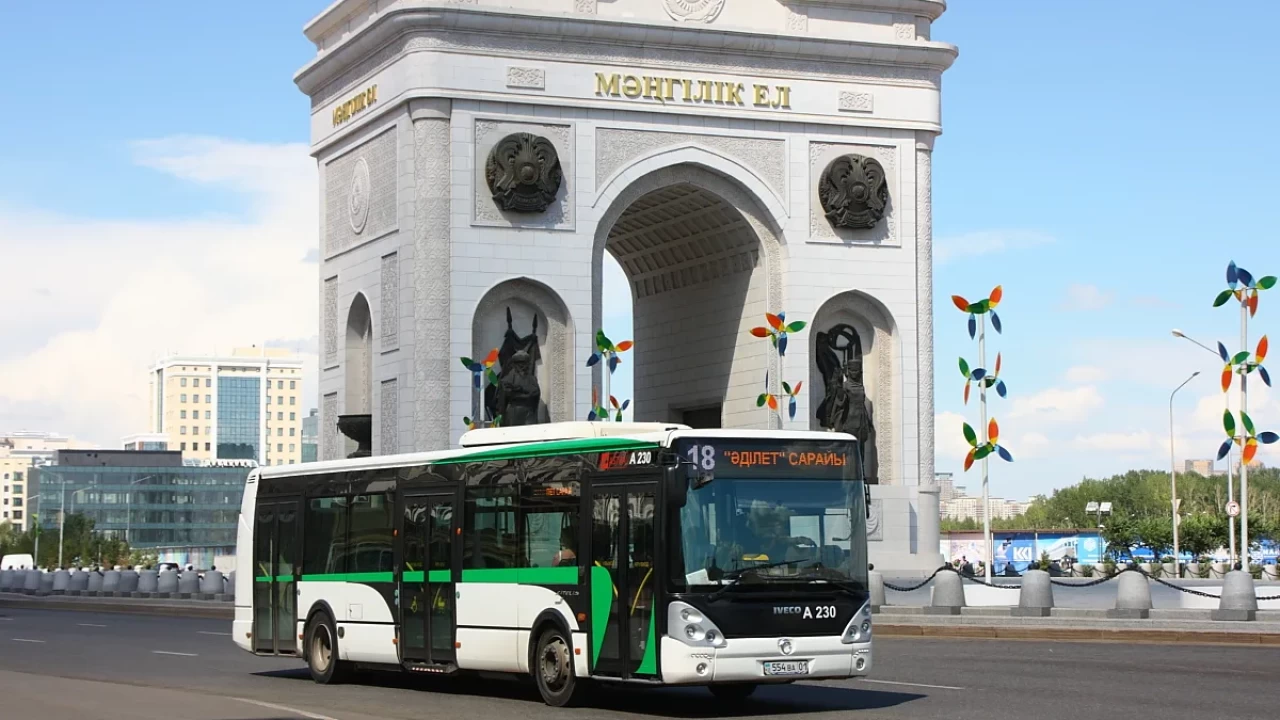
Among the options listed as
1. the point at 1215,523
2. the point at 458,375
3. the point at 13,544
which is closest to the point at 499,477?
the point at 458,375

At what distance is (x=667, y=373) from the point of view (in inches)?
2359

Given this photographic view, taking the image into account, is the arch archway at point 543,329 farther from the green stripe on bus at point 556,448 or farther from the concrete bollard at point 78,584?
the green stripe on bus at point 556,448

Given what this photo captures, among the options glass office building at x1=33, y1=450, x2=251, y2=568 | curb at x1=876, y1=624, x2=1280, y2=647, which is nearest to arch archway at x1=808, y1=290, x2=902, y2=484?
curb at x1=876, y1=624, x2=1280, y2=647

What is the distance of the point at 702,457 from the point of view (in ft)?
63.1

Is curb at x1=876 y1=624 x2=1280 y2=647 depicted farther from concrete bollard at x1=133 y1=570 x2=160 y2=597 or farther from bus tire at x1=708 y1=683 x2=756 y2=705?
concrete bollard at x1=133 y1=570 x2=160 y2=597

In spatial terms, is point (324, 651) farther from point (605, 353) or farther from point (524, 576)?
point (605, 353)

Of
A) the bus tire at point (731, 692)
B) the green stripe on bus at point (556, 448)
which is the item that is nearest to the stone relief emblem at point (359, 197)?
the green stripe on bus at point (556, 448)

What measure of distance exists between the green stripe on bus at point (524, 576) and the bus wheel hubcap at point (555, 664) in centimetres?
63

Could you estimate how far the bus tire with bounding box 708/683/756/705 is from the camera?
20688 mm

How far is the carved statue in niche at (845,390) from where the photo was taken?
2127 inches

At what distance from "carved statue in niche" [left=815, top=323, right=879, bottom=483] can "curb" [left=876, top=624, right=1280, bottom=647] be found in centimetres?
1940

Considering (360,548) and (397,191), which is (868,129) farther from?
(360,548)

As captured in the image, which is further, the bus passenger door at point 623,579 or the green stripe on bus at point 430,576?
the green stripe on bus at point 430,576

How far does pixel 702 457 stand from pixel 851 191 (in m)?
35.7
